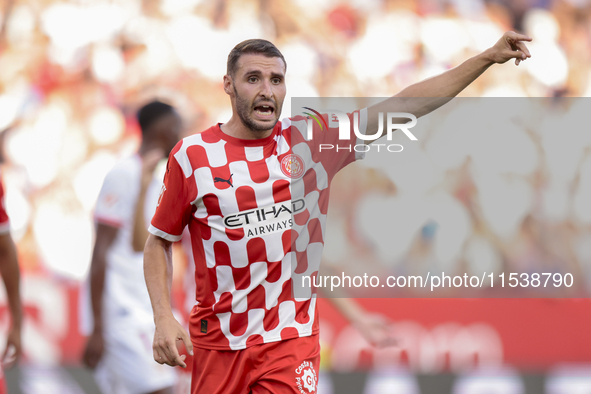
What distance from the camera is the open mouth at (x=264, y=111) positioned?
2617 millimetres

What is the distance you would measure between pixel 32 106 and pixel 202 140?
4.38m

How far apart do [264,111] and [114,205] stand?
5.54 feet

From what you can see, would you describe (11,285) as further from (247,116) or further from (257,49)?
(257,49)

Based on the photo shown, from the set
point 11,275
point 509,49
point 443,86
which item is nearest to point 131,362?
point 11,275

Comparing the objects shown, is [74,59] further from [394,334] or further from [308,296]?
[308,296]

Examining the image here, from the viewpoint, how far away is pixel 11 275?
3344 mm

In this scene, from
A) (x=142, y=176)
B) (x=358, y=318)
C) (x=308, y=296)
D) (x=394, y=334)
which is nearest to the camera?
(x=308, y=296)

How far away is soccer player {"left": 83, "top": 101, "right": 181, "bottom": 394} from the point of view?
3.93 m

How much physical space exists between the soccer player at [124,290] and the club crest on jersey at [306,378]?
64.7 inches

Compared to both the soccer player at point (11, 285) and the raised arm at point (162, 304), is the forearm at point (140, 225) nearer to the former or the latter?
the soccer player at point (11, 285)

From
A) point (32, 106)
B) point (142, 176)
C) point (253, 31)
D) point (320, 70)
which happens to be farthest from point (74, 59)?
point (142, 176)

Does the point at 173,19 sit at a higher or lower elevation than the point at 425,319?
higher

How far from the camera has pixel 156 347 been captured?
92.9 inches

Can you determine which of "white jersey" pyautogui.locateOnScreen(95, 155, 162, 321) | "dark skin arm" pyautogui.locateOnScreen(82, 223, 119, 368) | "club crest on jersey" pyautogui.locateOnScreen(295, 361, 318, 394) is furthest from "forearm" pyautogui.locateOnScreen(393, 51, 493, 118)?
"dark skin arm" pyautogui.locateOnScreen(82, 223, 119, 368)
